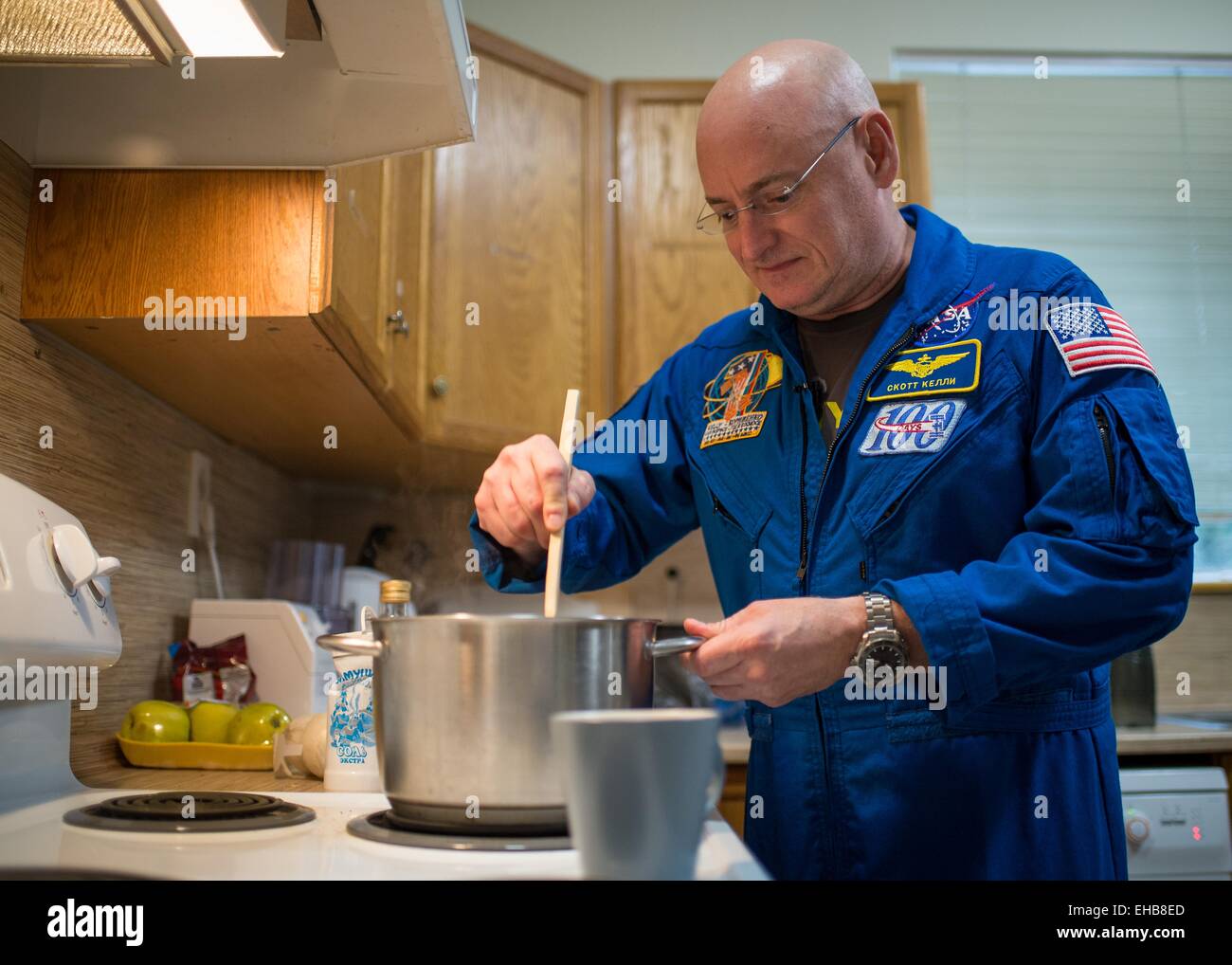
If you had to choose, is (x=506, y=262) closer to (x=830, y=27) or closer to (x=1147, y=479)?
(x=830, y=27)

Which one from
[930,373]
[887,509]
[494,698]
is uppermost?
[930,373]

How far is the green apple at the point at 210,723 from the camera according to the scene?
3.75ft

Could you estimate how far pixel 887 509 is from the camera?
2.82 feet

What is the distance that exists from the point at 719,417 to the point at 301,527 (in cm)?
137

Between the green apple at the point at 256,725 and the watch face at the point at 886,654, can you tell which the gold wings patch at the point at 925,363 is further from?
the green apple at the point at 256,725

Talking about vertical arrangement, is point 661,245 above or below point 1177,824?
above

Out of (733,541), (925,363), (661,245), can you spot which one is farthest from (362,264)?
(661,245)

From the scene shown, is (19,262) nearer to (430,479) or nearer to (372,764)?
(372,764)

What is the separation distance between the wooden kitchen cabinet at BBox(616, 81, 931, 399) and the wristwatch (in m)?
1.29

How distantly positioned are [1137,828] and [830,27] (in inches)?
71.7

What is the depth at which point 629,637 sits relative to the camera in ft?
1.83

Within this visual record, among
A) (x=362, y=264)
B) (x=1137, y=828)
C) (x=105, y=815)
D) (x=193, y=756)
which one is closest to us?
(x=105, y=815)

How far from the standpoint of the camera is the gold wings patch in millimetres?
874

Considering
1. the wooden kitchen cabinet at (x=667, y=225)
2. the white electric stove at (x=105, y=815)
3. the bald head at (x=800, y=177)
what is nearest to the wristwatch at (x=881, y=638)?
the white electric stove at (x=105, y=815)
